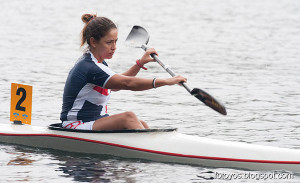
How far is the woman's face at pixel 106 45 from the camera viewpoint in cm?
743

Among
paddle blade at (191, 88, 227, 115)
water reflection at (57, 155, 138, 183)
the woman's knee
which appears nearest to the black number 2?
water reflection at (57, 155, 138, 183)

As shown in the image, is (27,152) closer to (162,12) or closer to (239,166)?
(239,166)

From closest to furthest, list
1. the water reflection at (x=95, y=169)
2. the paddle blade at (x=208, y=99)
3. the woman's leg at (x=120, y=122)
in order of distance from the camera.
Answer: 1. the water reflection at (x=95, y=169)
2. the paddle blade at (x=208, y=99)
3. the woman's leg at (x=120, y=122)

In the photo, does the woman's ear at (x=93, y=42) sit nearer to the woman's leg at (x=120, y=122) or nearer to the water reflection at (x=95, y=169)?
the woman's leg at (x=120, y=122)

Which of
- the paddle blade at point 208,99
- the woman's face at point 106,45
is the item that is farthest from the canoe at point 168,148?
the woman's face at point 106,45

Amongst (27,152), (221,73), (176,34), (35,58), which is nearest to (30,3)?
(176,34)

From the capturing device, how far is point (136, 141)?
7473 millimetres

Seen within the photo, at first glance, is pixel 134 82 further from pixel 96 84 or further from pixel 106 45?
pixel 106 45

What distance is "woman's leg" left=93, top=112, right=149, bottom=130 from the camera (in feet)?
24.2

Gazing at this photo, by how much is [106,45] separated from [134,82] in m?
0.56

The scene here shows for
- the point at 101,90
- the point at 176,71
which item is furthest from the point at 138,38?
the point at 176,71

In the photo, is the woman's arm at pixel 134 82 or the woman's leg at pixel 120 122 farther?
the woman's leg at pixel 120 122

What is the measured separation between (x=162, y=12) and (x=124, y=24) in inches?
249

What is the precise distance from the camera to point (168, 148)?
7.39 meters
